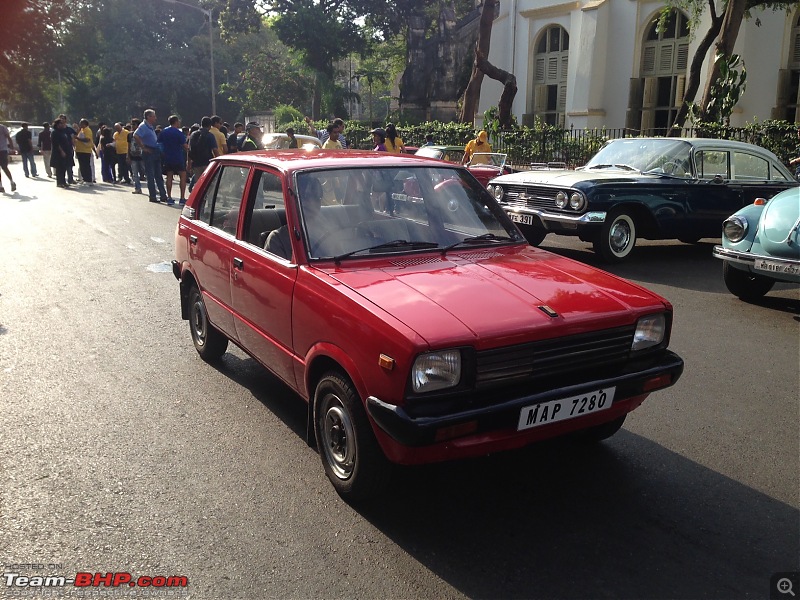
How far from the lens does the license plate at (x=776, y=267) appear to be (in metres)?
6.89

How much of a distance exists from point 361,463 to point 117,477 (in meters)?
1.37

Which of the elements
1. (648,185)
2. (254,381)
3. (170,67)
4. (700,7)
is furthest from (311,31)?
(254,381)

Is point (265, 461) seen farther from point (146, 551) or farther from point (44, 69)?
point (44, 69)

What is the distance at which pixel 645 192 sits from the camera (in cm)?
995

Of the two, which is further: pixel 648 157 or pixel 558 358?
pixel 648 157

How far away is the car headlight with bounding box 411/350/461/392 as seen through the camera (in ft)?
10.2

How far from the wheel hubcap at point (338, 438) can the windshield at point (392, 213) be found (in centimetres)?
87

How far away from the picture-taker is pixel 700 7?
24500mm

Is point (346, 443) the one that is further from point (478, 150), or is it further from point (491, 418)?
point (478, 150)

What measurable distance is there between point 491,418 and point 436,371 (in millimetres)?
310

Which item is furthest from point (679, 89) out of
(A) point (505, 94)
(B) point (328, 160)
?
(B) point (328, 160)

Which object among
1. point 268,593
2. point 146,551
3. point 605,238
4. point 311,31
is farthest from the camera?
point 311,31

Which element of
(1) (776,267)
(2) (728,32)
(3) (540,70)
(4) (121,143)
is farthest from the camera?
(3) (540,70)

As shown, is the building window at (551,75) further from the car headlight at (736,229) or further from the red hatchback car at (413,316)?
the red hatchback car at (413,316)
